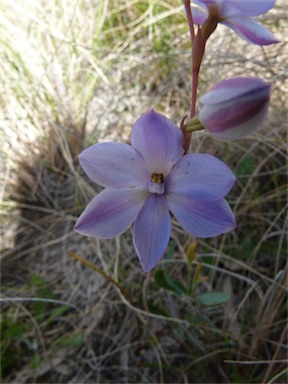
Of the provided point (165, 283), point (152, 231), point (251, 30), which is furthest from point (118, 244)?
point (251, 30)

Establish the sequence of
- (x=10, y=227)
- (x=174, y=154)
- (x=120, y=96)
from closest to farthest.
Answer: (x=174, y=154), (x=10, y=227), (x=120, y=96)

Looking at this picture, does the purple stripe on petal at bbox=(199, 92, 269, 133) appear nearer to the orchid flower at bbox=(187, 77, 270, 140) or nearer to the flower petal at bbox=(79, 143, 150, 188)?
the orchid flower at bbox=(187, 77, 270, 140)

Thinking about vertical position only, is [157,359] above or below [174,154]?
below

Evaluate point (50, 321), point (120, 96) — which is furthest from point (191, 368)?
point (120, 96)

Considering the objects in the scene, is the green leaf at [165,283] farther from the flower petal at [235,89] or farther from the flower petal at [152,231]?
the flower petal at [235,89]

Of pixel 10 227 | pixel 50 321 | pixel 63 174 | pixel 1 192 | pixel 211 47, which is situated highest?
pixel 211 47

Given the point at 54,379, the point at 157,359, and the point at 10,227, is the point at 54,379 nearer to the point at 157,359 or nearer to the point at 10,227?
the point at 157,359

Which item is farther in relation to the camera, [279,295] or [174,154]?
[279,295]
